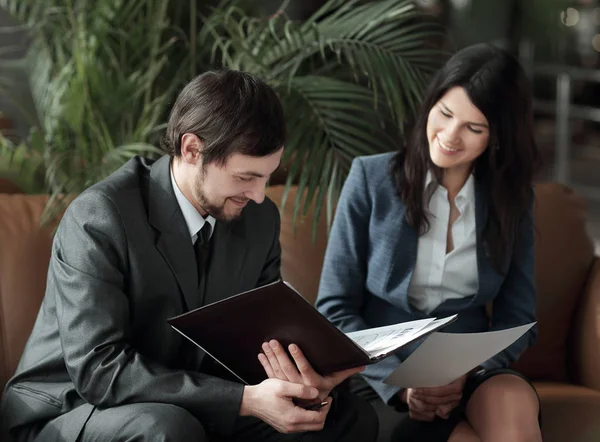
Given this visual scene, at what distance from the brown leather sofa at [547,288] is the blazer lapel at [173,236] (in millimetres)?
524

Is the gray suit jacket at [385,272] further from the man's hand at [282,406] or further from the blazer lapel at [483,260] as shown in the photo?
the man's hand at [282,406]

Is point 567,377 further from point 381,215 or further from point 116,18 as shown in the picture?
point 116,18

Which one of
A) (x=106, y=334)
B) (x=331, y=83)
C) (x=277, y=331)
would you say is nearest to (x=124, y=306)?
(x=106, y=334)

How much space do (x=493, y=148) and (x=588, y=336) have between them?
1.93ft

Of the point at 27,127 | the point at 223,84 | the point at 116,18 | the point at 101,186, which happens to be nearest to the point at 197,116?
the point at 223,84

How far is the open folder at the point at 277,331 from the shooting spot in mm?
1474

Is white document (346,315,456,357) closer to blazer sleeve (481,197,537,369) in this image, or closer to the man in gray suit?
the man in gray suit

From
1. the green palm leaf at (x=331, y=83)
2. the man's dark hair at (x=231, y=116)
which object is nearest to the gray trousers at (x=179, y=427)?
the man's dark hair at (x=231, y=116)

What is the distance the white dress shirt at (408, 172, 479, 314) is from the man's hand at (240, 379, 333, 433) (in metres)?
0.56

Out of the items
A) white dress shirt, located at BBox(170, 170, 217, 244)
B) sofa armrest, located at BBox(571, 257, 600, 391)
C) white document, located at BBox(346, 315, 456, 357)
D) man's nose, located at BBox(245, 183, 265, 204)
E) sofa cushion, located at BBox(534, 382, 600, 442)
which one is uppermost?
man's nose, located at BBox(245, 183, 265, 204)

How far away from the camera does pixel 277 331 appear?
156cm

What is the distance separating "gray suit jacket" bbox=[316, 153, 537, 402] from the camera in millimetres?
2051

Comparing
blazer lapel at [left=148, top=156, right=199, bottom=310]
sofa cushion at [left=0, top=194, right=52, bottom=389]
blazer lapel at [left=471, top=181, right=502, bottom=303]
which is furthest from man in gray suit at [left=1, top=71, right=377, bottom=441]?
blazer lapel at [left=471, top=181, right=502, bottom=303]

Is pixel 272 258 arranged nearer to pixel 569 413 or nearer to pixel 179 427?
pixel 179 427
